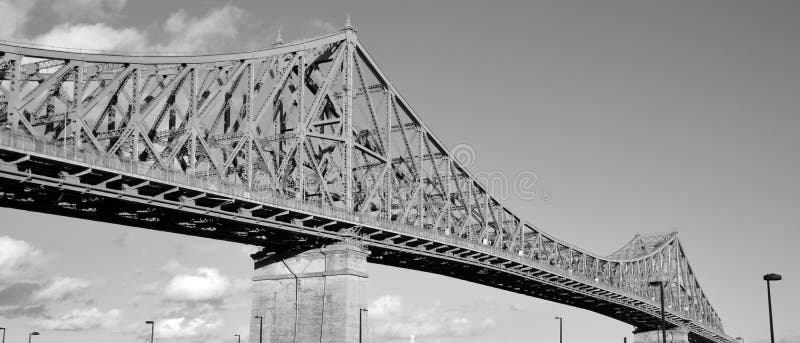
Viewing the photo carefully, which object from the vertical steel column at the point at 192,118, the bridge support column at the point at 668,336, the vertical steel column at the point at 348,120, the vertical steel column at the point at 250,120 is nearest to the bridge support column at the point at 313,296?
the vertical steel column at the point at 348,120

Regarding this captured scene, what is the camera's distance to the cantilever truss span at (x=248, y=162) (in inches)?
1951

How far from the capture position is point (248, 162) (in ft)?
201

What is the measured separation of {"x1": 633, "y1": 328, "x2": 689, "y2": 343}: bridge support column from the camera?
161000mm

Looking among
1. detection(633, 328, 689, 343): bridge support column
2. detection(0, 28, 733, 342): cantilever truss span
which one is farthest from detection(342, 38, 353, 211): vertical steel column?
detection(633, 328, 689, 343): bridge support column

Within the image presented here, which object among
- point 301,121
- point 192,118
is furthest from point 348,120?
point 192,118

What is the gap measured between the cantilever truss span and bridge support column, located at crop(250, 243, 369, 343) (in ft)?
4.76

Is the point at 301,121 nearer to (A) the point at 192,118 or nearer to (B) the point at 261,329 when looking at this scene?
(A) the point at 192,118

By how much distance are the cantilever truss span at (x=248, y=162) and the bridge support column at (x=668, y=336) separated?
62.3 metres

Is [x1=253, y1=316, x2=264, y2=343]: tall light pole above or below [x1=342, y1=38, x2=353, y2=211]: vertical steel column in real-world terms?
below

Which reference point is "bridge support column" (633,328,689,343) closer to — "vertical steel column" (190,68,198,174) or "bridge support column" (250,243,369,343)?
"bridge support column" (250,243,369,343)

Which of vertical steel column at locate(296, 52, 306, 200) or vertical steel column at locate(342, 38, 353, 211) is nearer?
vertical steel column at locate(296, 52, 306, 200)

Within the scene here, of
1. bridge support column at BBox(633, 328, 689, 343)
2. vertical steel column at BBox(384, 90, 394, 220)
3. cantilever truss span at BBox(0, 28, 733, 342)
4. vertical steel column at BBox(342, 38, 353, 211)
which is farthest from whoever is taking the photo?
bridge support column at BBox(633, 328, 689, 343)

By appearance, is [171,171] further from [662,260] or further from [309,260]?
[662,260]

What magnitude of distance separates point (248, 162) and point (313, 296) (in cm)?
1135
